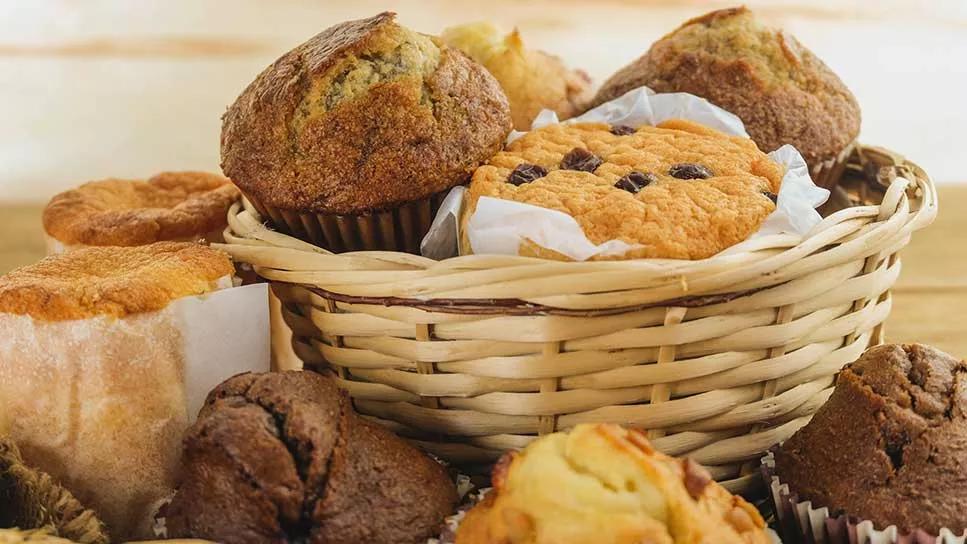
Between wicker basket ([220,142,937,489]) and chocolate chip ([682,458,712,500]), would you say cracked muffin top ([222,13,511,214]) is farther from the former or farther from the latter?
chocolate chip ([682,458,712,500])

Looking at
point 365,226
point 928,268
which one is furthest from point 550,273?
point 928,268

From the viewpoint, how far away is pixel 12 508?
71.0 inches

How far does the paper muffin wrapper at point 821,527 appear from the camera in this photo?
171 cm

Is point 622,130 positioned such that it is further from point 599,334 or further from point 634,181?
point 599,334

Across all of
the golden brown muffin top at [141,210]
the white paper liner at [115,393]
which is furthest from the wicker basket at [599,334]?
the golden brown muffin top at [141,210]

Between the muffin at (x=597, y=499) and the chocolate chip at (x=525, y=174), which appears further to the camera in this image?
the chocolate chip at (x=525, y=174)

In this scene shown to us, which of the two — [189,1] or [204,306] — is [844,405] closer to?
[204,306]

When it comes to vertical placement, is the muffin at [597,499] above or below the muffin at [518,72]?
below

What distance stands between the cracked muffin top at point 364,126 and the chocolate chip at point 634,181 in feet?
0.92

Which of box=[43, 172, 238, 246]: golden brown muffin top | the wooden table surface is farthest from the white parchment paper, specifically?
the wooden table surface

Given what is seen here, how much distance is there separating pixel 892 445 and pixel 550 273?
63 centimetres

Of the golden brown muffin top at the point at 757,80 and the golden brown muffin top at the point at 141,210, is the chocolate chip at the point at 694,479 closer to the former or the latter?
the golden brown muffin top at the point at 757,80

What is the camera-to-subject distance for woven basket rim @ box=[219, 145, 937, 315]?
1.70 meters

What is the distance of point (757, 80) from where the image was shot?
2.43 m
